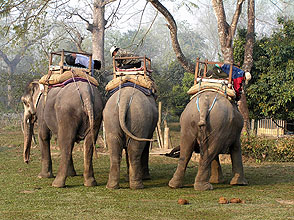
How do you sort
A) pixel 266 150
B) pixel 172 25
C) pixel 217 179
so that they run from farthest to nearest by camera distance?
1. pixel 172 25
2. pixel 266 150
3. pixel 217 179

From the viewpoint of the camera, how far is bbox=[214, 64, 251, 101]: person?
28.2 ft

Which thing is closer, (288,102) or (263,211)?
(263,211)

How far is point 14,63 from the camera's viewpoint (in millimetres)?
49625

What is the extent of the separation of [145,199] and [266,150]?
6.62 meters

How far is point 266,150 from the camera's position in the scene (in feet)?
41.8

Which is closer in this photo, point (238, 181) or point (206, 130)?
point (206, 130)

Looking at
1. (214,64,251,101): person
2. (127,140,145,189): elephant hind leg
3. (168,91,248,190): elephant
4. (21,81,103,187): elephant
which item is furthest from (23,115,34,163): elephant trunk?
(214,64,251,101): person

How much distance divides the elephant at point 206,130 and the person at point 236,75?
0.54 m

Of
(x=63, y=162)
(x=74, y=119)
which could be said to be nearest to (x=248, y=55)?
(x=74, y=119)

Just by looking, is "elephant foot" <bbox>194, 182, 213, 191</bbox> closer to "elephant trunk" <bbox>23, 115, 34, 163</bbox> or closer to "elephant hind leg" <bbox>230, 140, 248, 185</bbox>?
"elephant hind leg" <bbox>230, 140, 248, 185</bbox>

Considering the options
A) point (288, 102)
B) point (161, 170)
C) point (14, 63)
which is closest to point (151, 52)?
point (14, 63)

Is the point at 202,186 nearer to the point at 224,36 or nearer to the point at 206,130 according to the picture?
the point at 206,130

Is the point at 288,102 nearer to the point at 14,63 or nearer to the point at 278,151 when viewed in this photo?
the point at 278,151

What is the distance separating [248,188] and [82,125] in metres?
3.10
